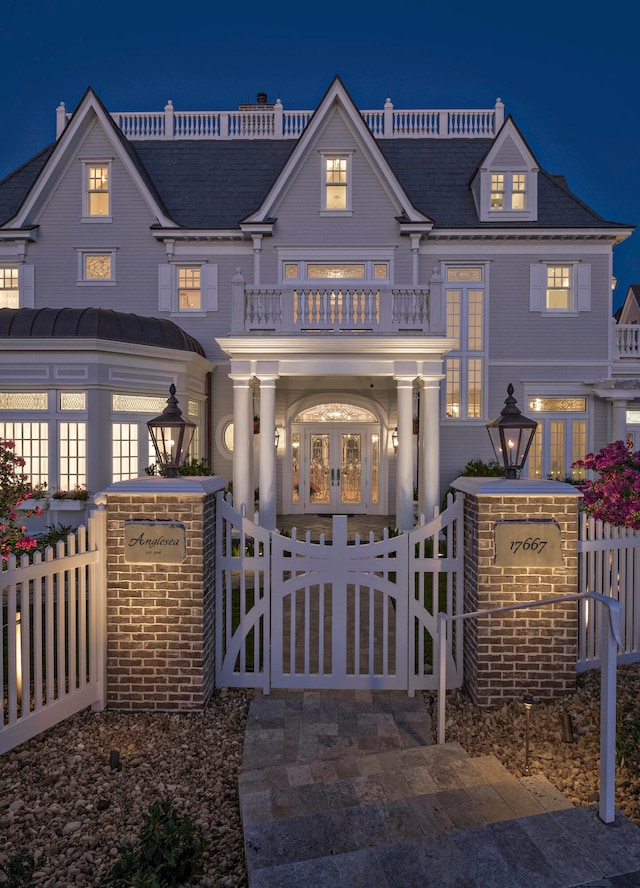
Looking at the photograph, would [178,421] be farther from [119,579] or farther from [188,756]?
[188,756]

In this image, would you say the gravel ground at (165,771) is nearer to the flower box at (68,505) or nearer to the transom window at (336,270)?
the flower box at (68,505)

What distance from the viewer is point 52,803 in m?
3.26

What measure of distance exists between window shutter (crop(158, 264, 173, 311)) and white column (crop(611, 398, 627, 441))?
12087 mm

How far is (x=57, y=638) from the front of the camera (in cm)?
412

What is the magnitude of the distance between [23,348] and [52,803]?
9.43 metres

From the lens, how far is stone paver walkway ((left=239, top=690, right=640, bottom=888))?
2400 millimetres

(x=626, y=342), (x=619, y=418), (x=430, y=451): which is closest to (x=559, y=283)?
(x=626, y=342)

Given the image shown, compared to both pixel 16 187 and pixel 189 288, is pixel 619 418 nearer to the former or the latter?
pixel 189 288

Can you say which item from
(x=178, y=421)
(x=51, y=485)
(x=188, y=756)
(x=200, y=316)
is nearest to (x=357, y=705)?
(x=188, y=756)

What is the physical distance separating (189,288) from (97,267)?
2.55 m

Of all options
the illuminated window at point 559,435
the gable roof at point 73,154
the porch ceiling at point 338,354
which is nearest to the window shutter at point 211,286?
the gable roof at point 73,154

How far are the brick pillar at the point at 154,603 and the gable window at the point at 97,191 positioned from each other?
1236 cm

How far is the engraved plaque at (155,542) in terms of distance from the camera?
4.37 metres

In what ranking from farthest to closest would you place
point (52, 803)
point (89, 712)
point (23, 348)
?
point (23, 348) → point (89, 712) → point (52, 803)
